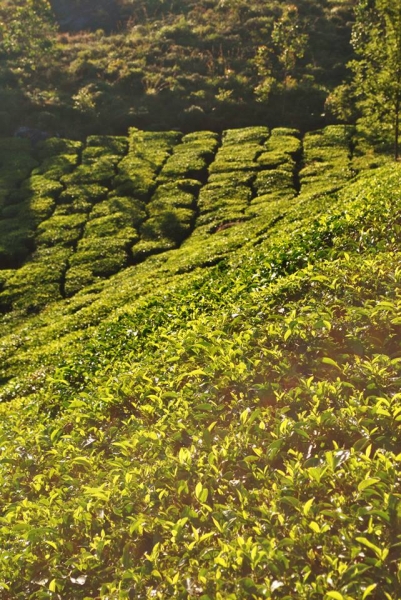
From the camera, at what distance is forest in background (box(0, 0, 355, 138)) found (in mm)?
52719

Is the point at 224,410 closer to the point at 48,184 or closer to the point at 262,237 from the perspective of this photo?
the point at 262,237

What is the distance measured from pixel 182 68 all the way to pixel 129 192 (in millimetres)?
26500

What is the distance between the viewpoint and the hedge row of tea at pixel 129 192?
33531mm

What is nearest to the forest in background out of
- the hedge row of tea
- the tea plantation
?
the hedge row of tea

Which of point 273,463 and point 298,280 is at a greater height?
point 298,280

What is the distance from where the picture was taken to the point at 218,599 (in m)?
6.09

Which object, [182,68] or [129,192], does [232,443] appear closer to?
[129,192]

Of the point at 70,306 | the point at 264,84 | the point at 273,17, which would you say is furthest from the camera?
the point at 273,17

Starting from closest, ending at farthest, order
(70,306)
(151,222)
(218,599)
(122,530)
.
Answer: (218,599) → (122,530) → (70,306) → (151,222)

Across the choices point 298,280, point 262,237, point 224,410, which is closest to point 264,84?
point 262,237

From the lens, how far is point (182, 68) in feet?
198

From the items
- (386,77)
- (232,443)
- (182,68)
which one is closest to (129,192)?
(386,77)

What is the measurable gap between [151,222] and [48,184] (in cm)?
1096

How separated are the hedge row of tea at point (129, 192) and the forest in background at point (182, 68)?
4.51m
